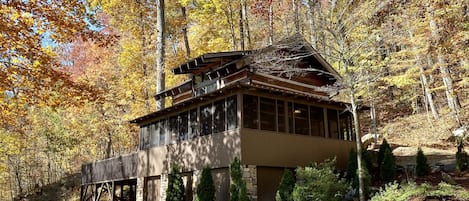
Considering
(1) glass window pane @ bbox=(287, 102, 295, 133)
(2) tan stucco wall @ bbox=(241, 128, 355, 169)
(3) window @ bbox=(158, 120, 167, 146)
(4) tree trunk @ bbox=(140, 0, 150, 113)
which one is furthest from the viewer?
(4) tree trunk @ bbox=(140, 0, 150, 113)

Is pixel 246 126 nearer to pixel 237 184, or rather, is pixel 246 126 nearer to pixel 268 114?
pixel 268 114

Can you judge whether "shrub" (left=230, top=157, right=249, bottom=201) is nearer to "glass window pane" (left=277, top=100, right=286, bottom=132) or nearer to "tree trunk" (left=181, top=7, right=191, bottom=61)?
"glass window pane" (left=277, top=100, right=286, bottom=132)

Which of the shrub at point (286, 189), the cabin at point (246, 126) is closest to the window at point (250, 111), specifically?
the cabin at point (246, 126)

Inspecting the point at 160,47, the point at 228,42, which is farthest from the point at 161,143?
the point at 228,42

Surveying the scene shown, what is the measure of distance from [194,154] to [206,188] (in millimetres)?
1943

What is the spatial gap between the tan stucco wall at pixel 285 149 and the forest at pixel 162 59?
2.82 metres

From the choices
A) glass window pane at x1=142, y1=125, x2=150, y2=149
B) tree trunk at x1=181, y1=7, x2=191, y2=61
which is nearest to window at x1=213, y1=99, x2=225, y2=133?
glass window pane at x1=142, y1=125, x2=150, y2=149

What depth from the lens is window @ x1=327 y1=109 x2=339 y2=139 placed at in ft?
49.8

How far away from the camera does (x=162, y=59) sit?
57.3ft

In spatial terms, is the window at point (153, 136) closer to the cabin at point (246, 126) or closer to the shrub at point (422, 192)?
the cabin at point (246, 126)

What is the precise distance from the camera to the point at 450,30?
1017 centimetres

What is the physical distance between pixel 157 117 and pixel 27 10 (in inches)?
302

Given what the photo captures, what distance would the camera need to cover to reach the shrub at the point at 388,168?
42.4 feet

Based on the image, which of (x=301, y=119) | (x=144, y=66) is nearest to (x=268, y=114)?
(x=301, y=119)
